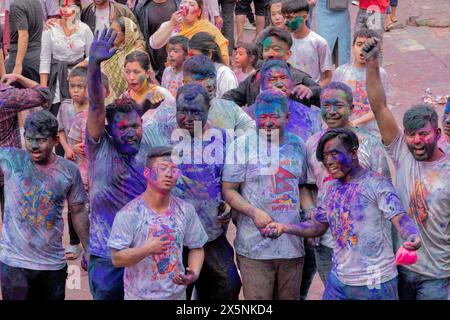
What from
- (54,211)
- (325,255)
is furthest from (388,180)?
(54,211)

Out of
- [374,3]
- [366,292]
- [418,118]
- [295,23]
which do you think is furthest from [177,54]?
[374,3]

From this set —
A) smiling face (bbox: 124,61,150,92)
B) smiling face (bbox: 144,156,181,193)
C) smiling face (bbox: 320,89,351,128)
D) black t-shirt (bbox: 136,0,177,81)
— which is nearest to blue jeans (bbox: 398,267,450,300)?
smiling face (bbox: 320,89,351,128)

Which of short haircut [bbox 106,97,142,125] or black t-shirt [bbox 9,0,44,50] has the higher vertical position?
short haircut [bbox 106,97,142,125]

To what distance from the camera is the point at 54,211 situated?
6.91 metres

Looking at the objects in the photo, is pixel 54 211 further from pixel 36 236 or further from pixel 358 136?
pixel 358 136

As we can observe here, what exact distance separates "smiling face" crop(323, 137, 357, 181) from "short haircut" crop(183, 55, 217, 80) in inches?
60.5

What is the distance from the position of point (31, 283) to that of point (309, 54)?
11.8ft

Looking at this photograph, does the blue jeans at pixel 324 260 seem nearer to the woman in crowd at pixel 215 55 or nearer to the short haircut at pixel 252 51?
the woman in crowd at pixel 215 55

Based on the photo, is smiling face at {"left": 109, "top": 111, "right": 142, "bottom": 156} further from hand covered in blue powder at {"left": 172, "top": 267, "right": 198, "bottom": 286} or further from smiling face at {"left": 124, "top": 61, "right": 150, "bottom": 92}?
smiling face at {"left": 124, "top": 61, "right": 150, "bottom": 92}

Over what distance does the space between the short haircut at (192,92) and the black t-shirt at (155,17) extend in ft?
13.3

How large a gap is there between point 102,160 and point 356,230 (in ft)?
5.61

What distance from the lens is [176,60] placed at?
29.7 ft

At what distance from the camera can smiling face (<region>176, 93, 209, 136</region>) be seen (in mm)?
7027

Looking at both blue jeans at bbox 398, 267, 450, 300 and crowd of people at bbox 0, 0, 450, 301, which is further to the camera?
blue jeans at bbox 398, 267, 450, 300
